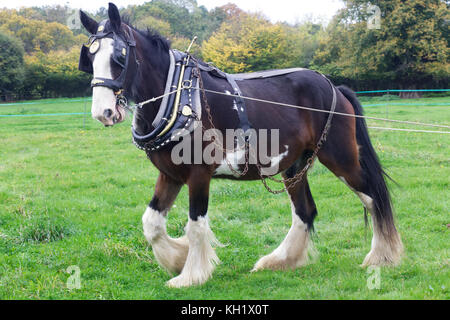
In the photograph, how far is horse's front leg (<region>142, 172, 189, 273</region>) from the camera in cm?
445

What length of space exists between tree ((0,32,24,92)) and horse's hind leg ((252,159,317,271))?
3178 cm

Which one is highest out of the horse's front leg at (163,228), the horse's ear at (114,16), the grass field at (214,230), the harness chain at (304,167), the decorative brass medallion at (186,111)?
the horse's ear at (114,16)

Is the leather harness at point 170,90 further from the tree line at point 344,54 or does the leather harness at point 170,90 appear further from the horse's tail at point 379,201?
the tree line at point 344,54

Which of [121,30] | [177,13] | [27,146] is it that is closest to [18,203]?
[121,30]

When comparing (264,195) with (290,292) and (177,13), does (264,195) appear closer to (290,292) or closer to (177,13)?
(290,292)

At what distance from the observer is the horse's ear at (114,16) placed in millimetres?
3780

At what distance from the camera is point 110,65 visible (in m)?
3.77

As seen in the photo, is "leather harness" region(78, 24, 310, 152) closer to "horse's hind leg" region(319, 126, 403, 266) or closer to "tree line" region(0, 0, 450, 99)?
"horse's hind leg" region(319, 126, 403, 266)

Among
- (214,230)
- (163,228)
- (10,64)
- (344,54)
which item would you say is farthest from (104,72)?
(344,54)

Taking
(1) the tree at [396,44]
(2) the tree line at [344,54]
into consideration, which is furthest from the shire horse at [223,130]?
(1) the tree at [396,44]

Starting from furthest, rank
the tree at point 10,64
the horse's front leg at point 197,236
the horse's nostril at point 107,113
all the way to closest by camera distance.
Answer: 1. the tree at point 10,64
2. the horse's front leg at point 197,236
3. the horse's nostril at point 107,113

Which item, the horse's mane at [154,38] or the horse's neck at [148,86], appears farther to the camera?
the horse's mane at [154,38]

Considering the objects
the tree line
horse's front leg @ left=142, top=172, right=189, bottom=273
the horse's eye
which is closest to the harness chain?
horse's front leg @ left=142, top=172, right=189, bottom=273

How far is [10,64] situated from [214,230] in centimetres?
3285
